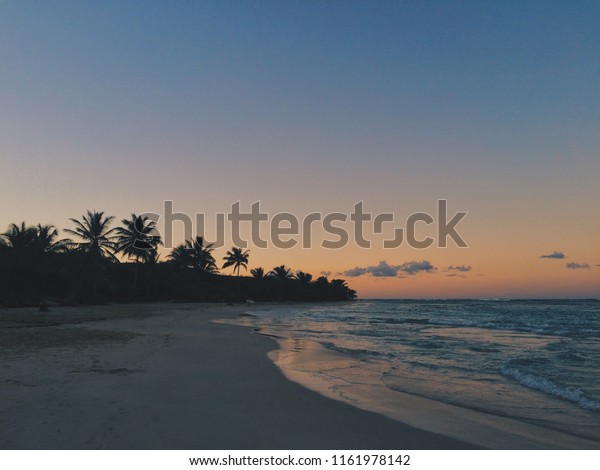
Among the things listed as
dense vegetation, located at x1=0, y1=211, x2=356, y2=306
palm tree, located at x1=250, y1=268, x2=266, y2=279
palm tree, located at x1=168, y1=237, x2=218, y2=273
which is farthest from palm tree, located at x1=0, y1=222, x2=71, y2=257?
palm tree, located at x1=250, y1=268, x2=266, y2=279

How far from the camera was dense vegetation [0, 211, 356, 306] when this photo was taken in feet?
128

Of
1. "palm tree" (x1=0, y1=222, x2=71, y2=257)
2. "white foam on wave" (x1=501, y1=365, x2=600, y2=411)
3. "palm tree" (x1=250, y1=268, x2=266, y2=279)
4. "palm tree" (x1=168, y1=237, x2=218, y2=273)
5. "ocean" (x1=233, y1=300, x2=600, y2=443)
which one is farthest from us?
"palm tree" (x1=250, y1=268, x2=266, y2=279)

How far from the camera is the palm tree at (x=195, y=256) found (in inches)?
2692

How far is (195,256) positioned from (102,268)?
28.7 metres

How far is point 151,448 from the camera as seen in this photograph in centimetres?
491

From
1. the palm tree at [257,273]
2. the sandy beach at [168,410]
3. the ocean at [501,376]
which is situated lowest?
the ocean at [501,376]

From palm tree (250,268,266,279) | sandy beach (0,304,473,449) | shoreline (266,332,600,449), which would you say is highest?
palm tree (250,268,266,279)

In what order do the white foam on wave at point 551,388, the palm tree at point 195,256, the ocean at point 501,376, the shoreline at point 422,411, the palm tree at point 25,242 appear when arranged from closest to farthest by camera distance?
the shoreline at point 422,411, the ocean at point 501,376, the white foam on wave at point 551,388, the palm tree at point 25,242, the palm tree at point 195,256

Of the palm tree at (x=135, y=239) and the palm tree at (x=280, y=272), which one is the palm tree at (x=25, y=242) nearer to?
the palm tree at (x=135, y=239)

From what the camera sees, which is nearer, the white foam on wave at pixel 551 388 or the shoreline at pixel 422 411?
the shoreline at pixel 422 411

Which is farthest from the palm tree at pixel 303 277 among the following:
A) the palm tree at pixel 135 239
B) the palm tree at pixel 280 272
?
the palm tree at pixel 135 239

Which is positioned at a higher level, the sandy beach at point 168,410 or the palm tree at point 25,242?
the palm tree at point 25,242

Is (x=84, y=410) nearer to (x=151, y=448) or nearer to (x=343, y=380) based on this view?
(x=151, y=448)

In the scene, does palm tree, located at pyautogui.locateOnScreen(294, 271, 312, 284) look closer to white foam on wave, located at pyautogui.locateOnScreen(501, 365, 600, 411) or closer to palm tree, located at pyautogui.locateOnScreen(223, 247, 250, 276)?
palm tree, located at pyautogui.locateOnScreen(223, 247, 250, 276)
